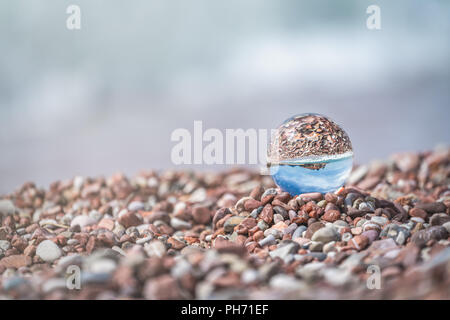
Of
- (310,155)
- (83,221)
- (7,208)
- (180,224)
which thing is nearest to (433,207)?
(310,155)

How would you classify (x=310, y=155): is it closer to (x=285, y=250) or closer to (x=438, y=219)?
(x=285, y=250)

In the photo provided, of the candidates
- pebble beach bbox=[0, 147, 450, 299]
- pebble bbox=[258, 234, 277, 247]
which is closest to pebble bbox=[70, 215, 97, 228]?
pebble beach bbox=[0, 147, 450, 299]

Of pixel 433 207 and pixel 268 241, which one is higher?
pixel 433 207

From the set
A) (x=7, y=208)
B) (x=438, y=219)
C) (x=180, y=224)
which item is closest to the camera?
(x=438, y=219)

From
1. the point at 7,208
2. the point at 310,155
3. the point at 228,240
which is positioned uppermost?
the point at 310,155

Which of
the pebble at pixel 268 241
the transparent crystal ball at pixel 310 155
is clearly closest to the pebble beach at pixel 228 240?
the pebble at pixel 268 241
